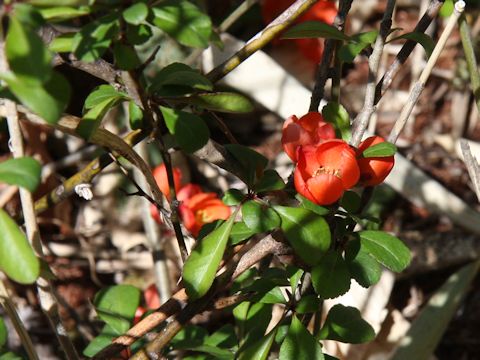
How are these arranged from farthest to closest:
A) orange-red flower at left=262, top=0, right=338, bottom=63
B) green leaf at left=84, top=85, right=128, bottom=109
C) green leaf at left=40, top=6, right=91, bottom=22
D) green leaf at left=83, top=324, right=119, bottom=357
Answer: orange-red flower at left=262, top=0, right=338, bottom=63 → green leaf at left=83, top=324, right=119, bottom=357 → green leaf at left=84, top=85, right=128, bottom=109 → green leaf at left=40, top=6, right=91, bottom=22

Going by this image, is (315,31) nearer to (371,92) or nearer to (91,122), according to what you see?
(371,92)

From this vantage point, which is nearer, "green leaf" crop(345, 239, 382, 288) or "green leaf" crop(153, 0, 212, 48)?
"green leaf" crop(153, 0, 212, 48)

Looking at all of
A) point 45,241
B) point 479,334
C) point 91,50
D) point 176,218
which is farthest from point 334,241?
point 45,241

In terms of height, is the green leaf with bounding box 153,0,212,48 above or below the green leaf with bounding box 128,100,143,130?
above

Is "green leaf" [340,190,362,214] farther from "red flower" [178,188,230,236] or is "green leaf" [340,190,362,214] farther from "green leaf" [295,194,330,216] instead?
"red flower" [178,188,230,236]

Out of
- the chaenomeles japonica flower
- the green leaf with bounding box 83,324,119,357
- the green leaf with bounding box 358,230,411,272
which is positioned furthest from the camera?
the chaenomeles japonica flower

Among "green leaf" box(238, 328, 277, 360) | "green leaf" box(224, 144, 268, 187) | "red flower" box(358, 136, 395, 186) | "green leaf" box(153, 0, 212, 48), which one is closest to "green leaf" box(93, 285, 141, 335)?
"green leaf" box(238, 328, 277, 360)

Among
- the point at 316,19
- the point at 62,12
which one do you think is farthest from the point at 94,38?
the point at 316,19

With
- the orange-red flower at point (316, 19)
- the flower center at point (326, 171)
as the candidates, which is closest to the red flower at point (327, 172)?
the flower center at point (326, 171)
